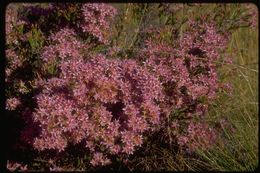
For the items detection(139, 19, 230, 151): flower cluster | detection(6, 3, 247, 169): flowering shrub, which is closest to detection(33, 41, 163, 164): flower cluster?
detection(6, 3, 247, 169): flowering shrub

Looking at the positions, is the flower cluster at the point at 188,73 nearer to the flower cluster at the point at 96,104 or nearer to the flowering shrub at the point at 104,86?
the flowering shrub at the point at 104,86

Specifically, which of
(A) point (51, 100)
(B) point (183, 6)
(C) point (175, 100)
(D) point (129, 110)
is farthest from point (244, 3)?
(A) point (51, 100)

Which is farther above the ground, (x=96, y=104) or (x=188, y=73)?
(x=188, y=73)

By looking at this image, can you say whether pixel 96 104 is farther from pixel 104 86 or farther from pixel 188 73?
pixel 188 73

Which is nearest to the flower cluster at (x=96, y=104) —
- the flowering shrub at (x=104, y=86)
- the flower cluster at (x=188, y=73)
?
the flowering shrub at (x=104, y=86)

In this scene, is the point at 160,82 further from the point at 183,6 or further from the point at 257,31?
the point at 257,31

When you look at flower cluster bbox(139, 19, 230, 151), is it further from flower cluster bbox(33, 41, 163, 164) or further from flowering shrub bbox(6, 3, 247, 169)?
flower cluster bbox(33, 41, 163, 164)

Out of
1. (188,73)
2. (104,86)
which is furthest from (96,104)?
(188,73)

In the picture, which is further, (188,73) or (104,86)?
(188,73)
